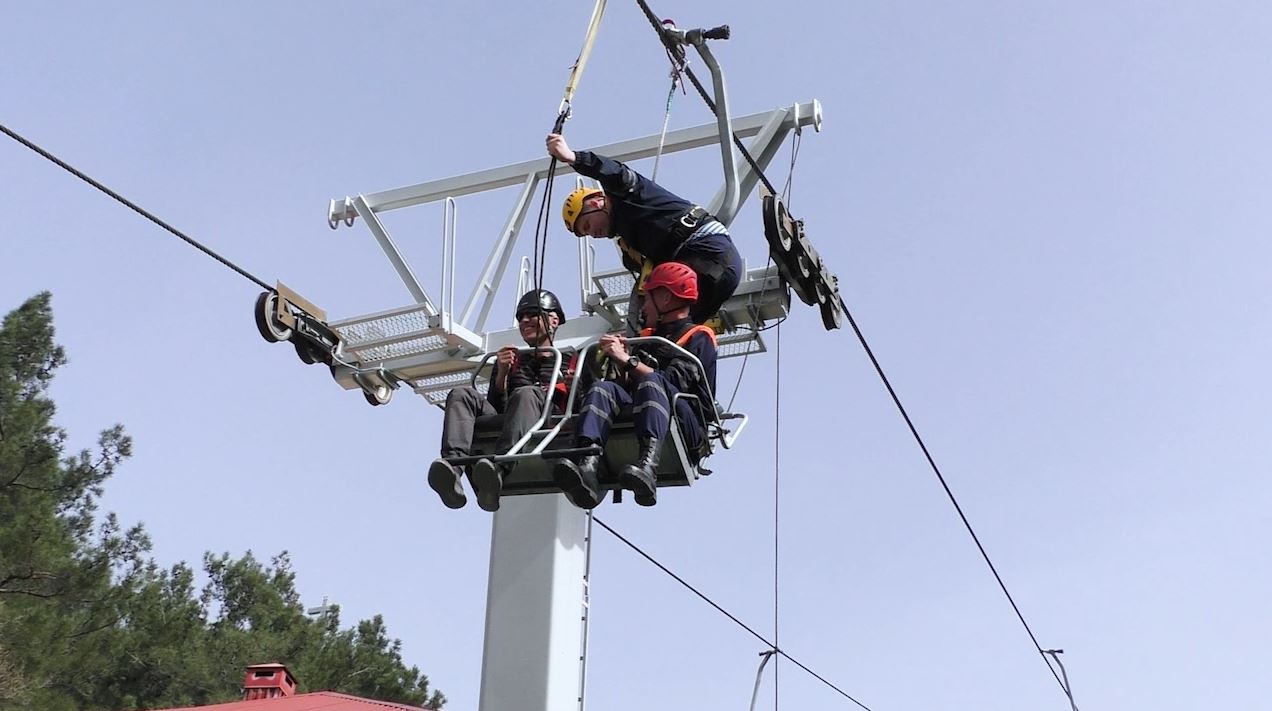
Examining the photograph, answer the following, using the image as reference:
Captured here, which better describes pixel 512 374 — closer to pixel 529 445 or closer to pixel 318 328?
pixel 529 445

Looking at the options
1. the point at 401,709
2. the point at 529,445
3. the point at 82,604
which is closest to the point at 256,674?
the point at 401,709

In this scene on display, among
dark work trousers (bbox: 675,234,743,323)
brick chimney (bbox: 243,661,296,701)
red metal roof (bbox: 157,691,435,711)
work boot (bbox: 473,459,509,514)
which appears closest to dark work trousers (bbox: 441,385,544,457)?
work boot (bbox: 473,459,509,514)

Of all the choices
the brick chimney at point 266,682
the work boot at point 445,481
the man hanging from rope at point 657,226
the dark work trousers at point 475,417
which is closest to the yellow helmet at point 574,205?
the man hanging from rope at point 657,226

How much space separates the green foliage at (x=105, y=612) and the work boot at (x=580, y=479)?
1398 centimetres

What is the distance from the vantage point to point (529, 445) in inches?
270

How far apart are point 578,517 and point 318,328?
7.04 ft

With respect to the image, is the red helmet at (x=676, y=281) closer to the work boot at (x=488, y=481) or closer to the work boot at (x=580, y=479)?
the work boot at (x=580, y=479)

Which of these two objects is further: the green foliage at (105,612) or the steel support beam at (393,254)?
the green foliage at (105,612)

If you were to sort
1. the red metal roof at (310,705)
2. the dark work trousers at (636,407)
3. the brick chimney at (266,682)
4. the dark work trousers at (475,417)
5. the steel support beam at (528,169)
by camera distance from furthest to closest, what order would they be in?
the brick chimney at (266,682), the red metal roof at (310,705), the steel support beam at (528,169), the dark work trousers at (475,417), the dark work trousers at (636,407)

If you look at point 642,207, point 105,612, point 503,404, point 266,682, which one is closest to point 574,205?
point 642,207

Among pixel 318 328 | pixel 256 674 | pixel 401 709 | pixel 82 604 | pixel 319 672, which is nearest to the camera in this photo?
pixel 318 328

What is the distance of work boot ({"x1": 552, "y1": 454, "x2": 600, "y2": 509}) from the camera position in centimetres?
643

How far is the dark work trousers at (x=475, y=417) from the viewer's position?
6820 mm

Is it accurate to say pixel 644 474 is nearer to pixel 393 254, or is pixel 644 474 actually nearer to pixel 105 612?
pixel 393 254
